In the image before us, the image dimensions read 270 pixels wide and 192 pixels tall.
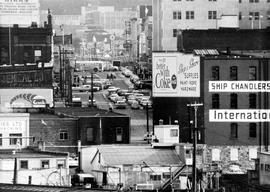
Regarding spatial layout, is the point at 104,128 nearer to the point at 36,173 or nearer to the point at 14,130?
the point at 14,130

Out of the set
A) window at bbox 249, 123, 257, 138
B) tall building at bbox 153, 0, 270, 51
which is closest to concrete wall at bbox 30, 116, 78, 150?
window at bbox 249, 123, 257, 138

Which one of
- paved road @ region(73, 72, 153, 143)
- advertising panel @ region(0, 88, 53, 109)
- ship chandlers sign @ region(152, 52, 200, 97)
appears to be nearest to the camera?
ship chandlers sign @ region(152, 52, 200, 97)

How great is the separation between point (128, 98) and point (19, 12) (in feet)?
38.4

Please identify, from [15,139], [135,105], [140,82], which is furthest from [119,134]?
[140,82]

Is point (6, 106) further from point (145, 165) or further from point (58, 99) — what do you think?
point (145, 165)

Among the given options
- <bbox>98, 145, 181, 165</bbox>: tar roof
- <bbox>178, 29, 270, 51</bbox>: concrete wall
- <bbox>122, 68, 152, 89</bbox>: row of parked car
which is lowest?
<bbox>98, 145, 181, 165</bbox>: tar roof

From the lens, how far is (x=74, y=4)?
13662cm

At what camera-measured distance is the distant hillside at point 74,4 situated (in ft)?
375

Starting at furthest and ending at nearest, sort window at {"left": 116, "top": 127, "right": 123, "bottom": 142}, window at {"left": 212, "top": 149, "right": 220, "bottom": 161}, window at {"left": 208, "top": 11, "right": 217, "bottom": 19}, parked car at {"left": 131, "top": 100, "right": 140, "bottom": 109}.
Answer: window at {"left": 208, "top": 11, "right": 217, "bottom": 19}, parked car at {"left": 131, "top": 100, "right": 140, "bottom": 109}, window at {"left": 116, "top": 127, "right": 123, "bottom": 142}, window at {"left": 212, "top": 149, "right": 220, "bottom": 161}

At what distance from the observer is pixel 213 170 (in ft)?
124

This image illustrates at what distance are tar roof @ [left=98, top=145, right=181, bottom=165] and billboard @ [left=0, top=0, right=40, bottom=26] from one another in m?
29.3

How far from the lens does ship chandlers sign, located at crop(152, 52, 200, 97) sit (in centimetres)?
4494

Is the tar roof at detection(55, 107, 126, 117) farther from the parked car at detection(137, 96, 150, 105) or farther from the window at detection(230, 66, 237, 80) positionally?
the parked car at detection(137, 96, 150, 105)

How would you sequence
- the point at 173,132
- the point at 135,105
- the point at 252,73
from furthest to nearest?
the point at 135,105 < the point at 252,73 < the point at 173,132
